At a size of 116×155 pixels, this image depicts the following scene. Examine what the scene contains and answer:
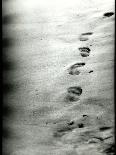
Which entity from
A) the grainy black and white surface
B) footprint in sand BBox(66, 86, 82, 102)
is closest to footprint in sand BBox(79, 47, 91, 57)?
the grainy black and white surface

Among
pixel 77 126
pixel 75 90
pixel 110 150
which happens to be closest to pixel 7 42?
pixel 75 90

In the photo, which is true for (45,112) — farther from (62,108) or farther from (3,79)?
(3,79)

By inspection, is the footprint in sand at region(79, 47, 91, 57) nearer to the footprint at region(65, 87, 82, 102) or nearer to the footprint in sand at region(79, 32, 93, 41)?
the footprint in sand at region(79, 32, 93, 41)

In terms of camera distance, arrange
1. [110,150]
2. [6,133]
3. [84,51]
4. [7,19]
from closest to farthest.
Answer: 1. [110,150]
2. [6,133]
3. [84,51]
4. [7,19]

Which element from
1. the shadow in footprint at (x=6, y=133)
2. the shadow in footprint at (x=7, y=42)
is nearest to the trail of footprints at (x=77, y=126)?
the shadow in footprint at (x=6, y=133)

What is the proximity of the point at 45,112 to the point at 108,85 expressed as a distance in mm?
320

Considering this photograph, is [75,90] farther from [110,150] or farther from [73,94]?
[110,150]

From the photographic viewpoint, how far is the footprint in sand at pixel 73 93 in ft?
4.72

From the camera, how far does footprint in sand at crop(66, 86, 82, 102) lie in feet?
4.72

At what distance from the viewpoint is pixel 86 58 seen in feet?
4.99

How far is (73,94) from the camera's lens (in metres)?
1.45

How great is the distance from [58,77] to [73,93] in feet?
0.37

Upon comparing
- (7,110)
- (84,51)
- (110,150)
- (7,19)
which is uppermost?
(7,19)

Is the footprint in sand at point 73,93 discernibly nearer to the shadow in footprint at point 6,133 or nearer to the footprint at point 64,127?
the footprint at point 64,127
